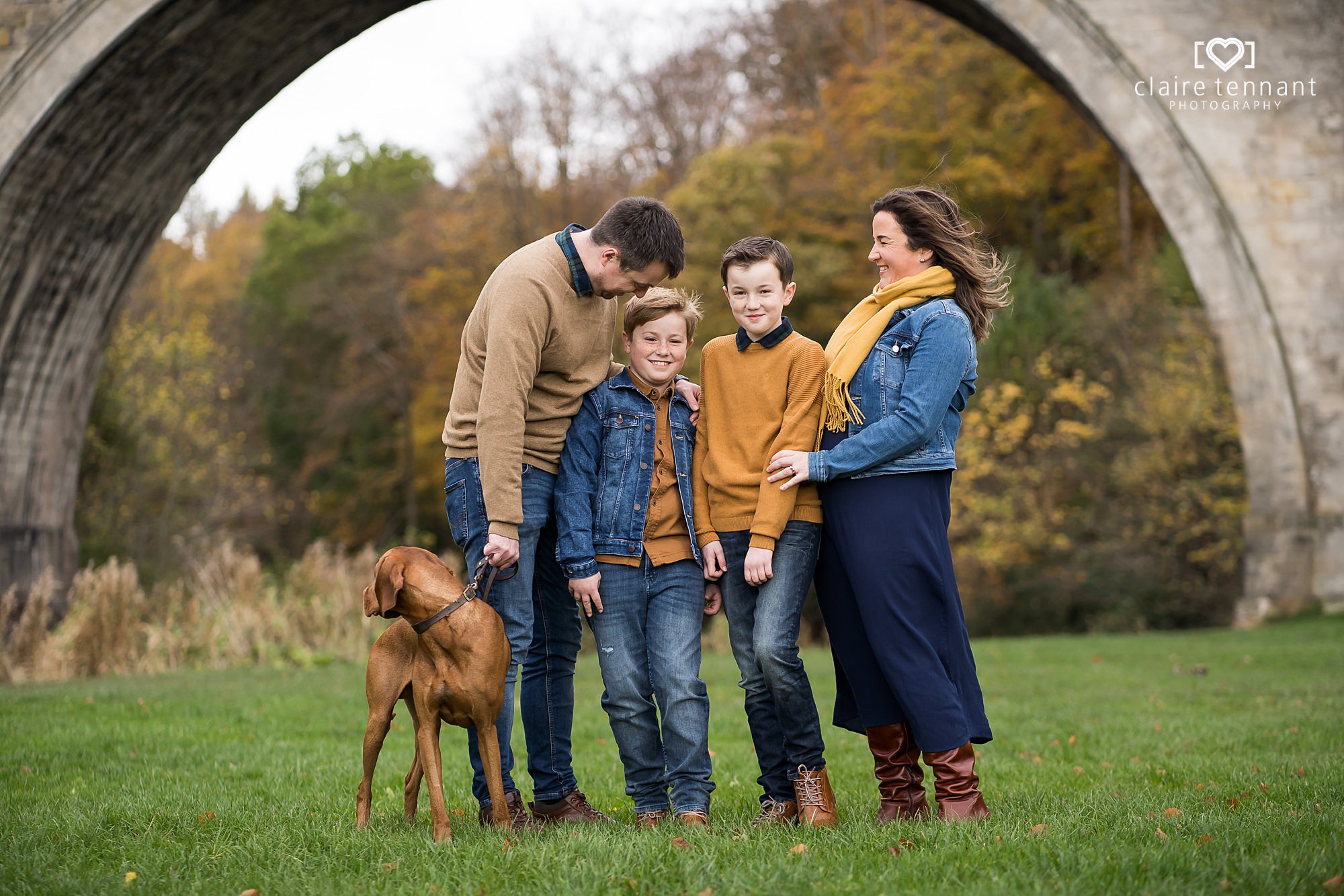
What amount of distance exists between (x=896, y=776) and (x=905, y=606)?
60 centimetres

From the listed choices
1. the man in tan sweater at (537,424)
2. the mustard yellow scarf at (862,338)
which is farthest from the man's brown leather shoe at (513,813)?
the mustard yellow scarf at (862,338)

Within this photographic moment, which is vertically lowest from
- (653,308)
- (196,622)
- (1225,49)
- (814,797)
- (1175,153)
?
(814,797)

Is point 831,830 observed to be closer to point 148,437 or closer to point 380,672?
point 380,672

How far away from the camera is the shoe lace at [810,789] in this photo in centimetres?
377

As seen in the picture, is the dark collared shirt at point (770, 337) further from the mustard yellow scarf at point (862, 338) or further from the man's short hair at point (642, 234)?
the man's short hair at point (642, 234)

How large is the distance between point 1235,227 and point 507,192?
17.4m

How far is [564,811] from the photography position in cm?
397

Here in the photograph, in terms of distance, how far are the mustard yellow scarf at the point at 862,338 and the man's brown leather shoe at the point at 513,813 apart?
1561mm

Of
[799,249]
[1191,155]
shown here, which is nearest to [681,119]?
[799,249]

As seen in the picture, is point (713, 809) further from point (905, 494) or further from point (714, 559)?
point (905, 494)

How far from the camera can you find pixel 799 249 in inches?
859

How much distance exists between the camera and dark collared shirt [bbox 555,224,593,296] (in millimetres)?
3902

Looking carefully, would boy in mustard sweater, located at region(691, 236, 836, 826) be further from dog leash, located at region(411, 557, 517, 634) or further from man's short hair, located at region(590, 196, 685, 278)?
dog leash, located at region(411, 557, 517, 634)

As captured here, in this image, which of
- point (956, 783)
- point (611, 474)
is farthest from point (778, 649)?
point (611, 474)
